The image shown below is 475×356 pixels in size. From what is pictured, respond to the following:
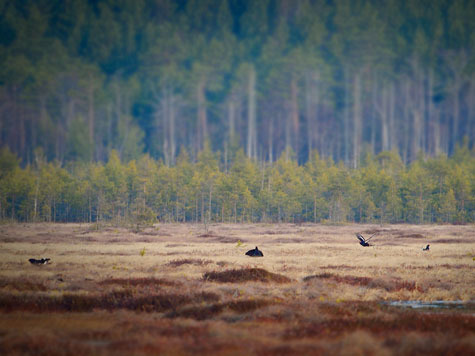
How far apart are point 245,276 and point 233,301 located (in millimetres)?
4805

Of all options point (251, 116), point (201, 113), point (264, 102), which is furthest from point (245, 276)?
point (264, 102)

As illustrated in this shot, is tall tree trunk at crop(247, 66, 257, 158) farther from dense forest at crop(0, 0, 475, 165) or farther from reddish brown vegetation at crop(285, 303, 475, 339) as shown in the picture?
reddish brown vegetation at crop(285, 303, 475, 339)

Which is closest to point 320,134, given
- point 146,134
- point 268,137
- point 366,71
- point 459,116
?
point 268,137

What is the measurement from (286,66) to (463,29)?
6635cm

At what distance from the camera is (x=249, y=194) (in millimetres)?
76125

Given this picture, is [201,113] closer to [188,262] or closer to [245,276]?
[188,262]

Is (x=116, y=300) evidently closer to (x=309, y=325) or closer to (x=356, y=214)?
(x=309, y=325)

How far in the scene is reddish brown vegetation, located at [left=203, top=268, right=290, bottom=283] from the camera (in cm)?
2494

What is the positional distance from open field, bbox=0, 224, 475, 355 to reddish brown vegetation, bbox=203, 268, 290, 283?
0.06 meters

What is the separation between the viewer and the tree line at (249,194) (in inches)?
2933

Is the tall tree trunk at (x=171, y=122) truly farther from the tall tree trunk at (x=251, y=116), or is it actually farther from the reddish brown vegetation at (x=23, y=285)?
the reddish brown vegetation at (x=23, y=285)

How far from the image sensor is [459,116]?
545 ft

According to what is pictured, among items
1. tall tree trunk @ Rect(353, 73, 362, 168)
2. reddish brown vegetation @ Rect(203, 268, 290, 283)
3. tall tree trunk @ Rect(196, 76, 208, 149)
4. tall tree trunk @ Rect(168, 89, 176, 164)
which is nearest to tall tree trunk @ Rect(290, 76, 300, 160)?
tall tree trunk @ Rect(353, 73, 362, 168)

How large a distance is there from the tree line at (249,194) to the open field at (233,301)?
36.6 metres
